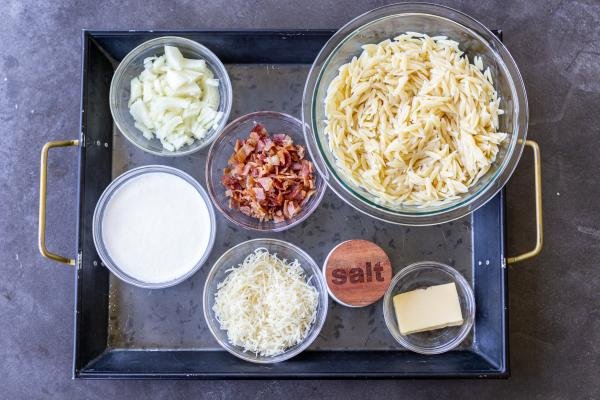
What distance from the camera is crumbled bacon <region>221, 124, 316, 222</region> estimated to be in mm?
1891

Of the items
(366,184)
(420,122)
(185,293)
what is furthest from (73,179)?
(420,122)

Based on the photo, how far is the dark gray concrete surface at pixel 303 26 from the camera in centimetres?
201

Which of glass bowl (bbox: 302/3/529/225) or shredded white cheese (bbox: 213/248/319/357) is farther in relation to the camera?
shredded white cheese (bbox: 213/248/319/357)

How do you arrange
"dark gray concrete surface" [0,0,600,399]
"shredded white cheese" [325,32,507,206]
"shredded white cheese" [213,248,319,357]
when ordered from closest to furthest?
"shredded white cheese" [325,32,507,206] < "shredded white cheese" [213,248,319,357] < "dark gray concrete surface" [0,0,600,399]

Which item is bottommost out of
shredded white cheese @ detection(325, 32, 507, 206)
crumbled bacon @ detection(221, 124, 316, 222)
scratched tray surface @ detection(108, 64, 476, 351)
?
scratched tray surface @ detection(108, 64, 476, 351)

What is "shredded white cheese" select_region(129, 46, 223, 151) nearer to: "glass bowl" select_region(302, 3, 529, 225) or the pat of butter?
"glass bowl" select_region(302, 3, 529, 225)

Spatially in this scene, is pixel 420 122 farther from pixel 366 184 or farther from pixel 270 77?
pixel 270 77

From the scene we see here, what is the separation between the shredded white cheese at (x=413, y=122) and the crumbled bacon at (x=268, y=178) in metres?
0.22

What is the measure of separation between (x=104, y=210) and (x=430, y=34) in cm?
118

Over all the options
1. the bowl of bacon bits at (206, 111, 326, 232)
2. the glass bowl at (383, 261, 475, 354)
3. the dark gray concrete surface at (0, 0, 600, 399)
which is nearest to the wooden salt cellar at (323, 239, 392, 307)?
the glass bowl at (383, 261, 475, 354)

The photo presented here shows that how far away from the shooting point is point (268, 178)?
1876mm

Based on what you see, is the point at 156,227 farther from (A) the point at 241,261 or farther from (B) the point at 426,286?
(B) the point at 426,286

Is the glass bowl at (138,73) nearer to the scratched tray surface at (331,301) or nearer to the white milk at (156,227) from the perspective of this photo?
the white milk at (156,227)

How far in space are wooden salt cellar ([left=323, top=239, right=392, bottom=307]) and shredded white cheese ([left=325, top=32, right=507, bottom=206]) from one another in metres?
0.24
